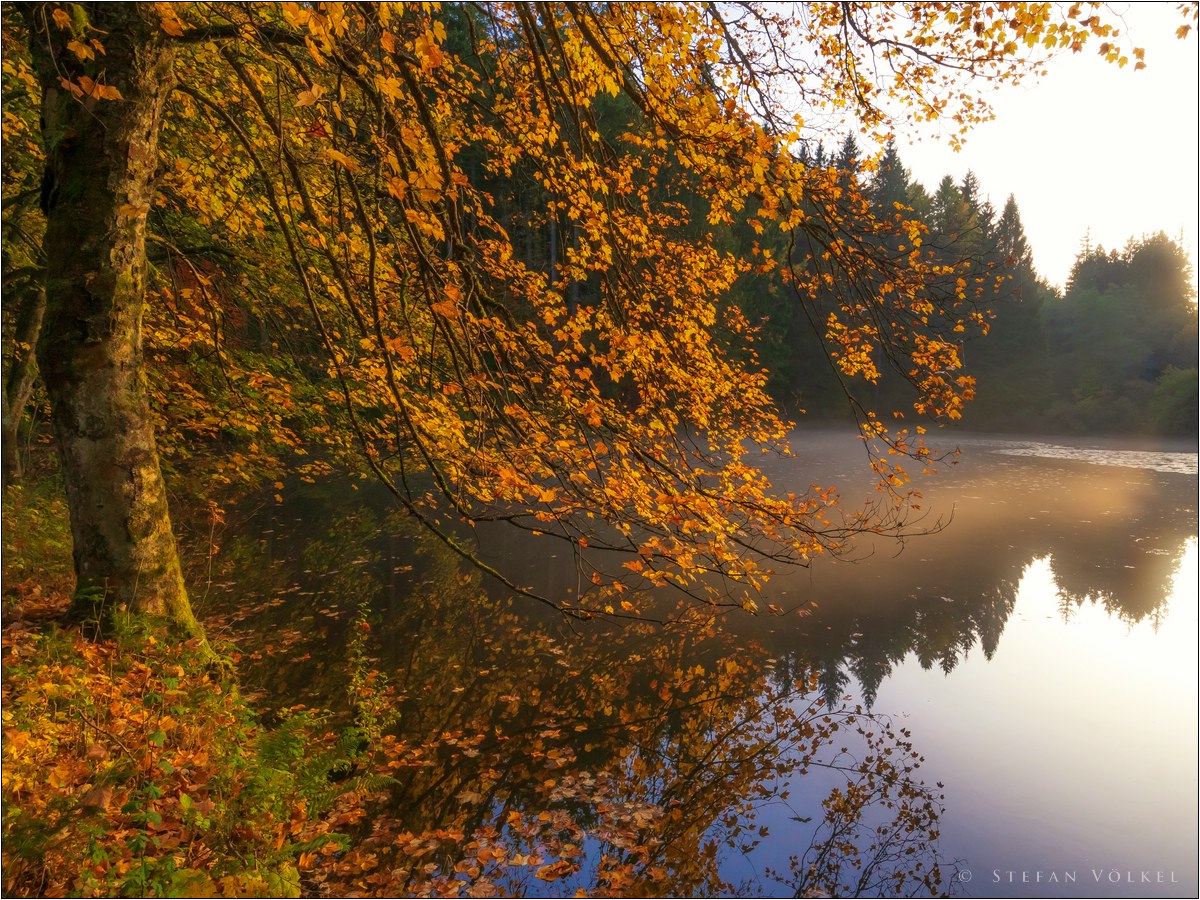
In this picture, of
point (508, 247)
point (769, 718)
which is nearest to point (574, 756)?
point (769, 718)

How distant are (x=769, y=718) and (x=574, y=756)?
2.06m

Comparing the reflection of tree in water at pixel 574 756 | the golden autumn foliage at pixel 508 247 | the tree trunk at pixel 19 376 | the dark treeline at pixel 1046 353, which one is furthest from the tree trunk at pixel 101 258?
the dark treeline at pixel 1046 353

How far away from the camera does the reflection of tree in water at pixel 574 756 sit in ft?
14.8

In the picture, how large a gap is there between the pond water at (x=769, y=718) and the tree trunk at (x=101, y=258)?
8.63 ft

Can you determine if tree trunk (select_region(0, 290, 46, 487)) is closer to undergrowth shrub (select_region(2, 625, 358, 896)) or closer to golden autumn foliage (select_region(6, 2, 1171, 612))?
golden autumn foliage (select_region(6, 2, 1171, 612))

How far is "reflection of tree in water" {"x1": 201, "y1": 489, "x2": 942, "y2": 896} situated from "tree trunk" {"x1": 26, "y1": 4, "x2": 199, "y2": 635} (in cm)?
262

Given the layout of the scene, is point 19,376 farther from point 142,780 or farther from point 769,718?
point 769,718

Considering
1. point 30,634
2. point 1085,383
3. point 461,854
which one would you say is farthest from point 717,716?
point 1085,383

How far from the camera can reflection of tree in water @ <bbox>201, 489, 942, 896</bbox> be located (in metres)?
4.51

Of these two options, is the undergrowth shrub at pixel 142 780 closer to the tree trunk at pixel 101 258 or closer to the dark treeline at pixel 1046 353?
the tree trunk at pixel 101 258

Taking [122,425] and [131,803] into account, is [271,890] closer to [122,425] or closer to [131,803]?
[131,803]

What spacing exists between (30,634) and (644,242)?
6907mm

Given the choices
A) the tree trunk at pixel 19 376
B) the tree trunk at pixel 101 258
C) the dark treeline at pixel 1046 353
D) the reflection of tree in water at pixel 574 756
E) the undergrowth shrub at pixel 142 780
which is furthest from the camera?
the dark treeline at pixel 1046 353

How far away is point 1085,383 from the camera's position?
3869 cm
